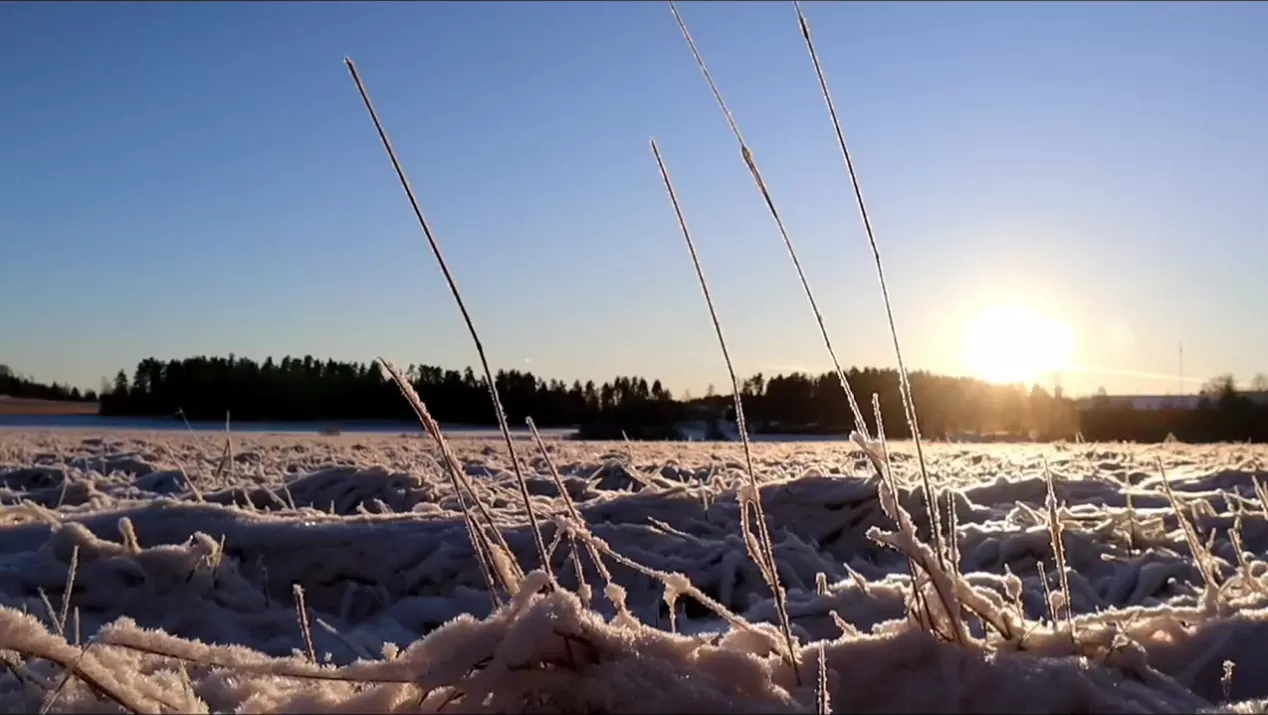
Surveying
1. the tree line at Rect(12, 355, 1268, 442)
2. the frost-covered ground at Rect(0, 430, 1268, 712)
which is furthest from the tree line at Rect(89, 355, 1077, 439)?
the frost-covered ground at Rect(0, 430, 1268, 712)

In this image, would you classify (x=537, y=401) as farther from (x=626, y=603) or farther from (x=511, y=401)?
(x=626, y=603)

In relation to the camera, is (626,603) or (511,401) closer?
(626,603)

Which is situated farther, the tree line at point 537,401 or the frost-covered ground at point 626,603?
the tree line at point 537,401

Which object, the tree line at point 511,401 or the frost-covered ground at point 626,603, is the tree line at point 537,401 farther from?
the frost-covered ground at point 626,603

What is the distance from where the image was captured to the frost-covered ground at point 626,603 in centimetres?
116

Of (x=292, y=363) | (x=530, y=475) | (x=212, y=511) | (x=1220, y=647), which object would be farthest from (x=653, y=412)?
(x=1220, y=647)

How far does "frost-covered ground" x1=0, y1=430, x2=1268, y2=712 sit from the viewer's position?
1.16 m

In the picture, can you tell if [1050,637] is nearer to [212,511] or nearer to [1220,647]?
[1220,647]

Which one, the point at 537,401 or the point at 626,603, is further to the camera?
the point at 537,401

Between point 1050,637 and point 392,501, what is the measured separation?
5318 millimetres

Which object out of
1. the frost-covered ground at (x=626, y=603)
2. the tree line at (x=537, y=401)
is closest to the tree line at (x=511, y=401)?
the tree line at (x=537, y=401)

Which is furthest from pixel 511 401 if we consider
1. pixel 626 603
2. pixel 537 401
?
pixel 626 603

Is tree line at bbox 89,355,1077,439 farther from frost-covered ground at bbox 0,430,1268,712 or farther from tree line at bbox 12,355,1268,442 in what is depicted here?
frost-covered ground at bbox 0,430,1268,712

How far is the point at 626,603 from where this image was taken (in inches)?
146
